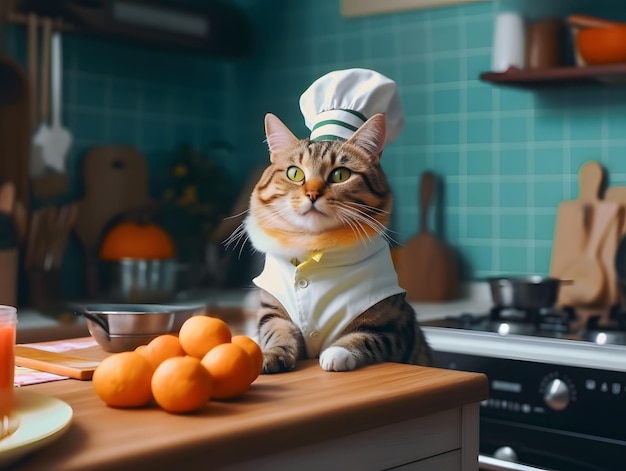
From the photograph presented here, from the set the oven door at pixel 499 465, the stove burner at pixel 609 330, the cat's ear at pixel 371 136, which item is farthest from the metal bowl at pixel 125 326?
the stove burner at pixel 609 330

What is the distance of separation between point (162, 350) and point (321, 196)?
296 millimetres

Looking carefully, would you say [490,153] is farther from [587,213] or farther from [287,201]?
[287,201]

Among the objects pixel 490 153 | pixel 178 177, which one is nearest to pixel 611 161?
pixel 490 153

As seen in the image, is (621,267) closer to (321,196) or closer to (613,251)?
(613,251)

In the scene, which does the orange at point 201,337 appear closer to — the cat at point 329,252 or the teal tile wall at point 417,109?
the cat at point 329,252

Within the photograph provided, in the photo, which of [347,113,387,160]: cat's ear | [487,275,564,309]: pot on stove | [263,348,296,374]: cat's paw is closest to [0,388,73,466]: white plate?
[263,348,296,374]: cat's paw

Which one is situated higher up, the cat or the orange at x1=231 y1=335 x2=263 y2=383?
the cat

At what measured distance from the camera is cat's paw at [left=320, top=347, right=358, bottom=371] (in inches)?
44.3

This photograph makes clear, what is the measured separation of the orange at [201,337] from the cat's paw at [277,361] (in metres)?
0.08

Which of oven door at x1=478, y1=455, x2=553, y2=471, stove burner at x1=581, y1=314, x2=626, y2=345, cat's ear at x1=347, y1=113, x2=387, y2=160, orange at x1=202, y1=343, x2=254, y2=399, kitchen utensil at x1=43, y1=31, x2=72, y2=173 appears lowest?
oven door at x1=478, y1=455, x2=553, y2=471

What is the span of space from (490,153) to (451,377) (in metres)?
1.58

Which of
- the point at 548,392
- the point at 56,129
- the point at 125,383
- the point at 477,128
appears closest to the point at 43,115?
the point at 56,129

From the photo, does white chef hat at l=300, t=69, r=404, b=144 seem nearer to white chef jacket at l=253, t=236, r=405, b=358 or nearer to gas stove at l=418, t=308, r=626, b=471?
white chef jacket at l=253, t=236, r=405, b=358

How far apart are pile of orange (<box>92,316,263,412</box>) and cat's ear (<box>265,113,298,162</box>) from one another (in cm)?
34
